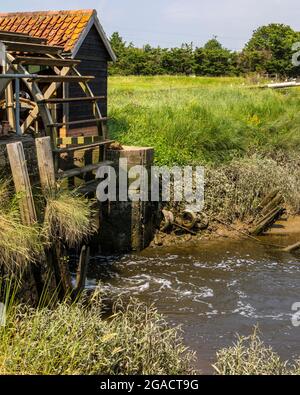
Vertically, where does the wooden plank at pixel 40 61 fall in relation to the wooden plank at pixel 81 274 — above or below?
above

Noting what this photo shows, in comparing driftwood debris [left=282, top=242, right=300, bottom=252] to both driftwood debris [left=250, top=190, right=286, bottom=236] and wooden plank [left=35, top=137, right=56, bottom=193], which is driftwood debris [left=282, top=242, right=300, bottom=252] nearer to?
driftwood debris [left=250, top=190, right=286, bottom=236]

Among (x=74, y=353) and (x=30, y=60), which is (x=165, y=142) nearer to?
(x=30, y=60)

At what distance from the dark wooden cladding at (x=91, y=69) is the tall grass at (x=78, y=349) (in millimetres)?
10851

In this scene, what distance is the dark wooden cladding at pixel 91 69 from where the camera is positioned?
635 inches

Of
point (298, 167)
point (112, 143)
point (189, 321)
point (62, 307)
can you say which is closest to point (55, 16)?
point (112, 143)

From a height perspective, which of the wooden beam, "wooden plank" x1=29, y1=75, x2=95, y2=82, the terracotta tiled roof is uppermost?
the terracotta tiled roof

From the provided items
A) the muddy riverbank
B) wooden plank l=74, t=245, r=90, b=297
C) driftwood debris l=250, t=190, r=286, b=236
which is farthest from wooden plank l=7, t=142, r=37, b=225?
driftwood debris l=250, t=190, r=286, b=236

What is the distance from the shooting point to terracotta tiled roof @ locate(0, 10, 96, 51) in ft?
50.4

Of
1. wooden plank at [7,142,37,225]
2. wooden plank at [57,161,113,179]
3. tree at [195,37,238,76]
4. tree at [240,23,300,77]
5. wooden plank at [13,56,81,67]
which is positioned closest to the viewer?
wooden plank at [7,142,37,225]

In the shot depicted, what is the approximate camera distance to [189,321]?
866 cm

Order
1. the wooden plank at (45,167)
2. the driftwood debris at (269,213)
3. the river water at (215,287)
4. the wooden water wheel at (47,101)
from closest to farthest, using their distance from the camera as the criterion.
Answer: the wooden plank at (45,167) < the river water at (215,287) < the wooden water wheel at (47,101) < the driftwood debris at (269,213)

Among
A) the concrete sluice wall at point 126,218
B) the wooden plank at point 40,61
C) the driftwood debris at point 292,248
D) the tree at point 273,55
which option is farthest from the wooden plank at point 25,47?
the tree at point 273,55

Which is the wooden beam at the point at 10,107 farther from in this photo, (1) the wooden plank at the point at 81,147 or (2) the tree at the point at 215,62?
(2) the tree at the point at 215,62

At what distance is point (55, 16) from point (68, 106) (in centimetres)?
271
